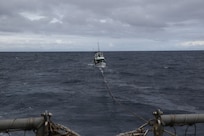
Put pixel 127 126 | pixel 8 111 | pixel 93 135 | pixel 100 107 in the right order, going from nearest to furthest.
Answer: pixel 93 135, pixel 127 126, pixel 8 111, pixel 100 107

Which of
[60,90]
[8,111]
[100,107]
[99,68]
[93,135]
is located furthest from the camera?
[99,68]

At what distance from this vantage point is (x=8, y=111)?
3117 cm

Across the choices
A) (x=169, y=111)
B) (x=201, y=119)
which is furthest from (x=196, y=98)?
(x=201, y=119)

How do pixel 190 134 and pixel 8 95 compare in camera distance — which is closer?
pixel 190 134

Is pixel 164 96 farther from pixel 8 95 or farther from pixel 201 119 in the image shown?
pixel 201 119

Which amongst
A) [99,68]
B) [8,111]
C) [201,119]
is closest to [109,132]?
[8,111]

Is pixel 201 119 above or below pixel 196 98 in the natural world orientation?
above

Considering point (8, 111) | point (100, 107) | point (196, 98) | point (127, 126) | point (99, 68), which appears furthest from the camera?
point (99, 68)

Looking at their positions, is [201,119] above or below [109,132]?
above

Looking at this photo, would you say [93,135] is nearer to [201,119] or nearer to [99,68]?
[201,119]

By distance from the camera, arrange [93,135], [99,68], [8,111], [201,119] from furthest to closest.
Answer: [99,68] < [8,111] < [93,135] < [201,119]

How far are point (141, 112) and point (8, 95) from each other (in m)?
19.3

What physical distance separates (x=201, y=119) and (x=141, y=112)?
2563 centimetres

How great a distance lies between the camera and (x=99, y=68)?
97.7 metres
